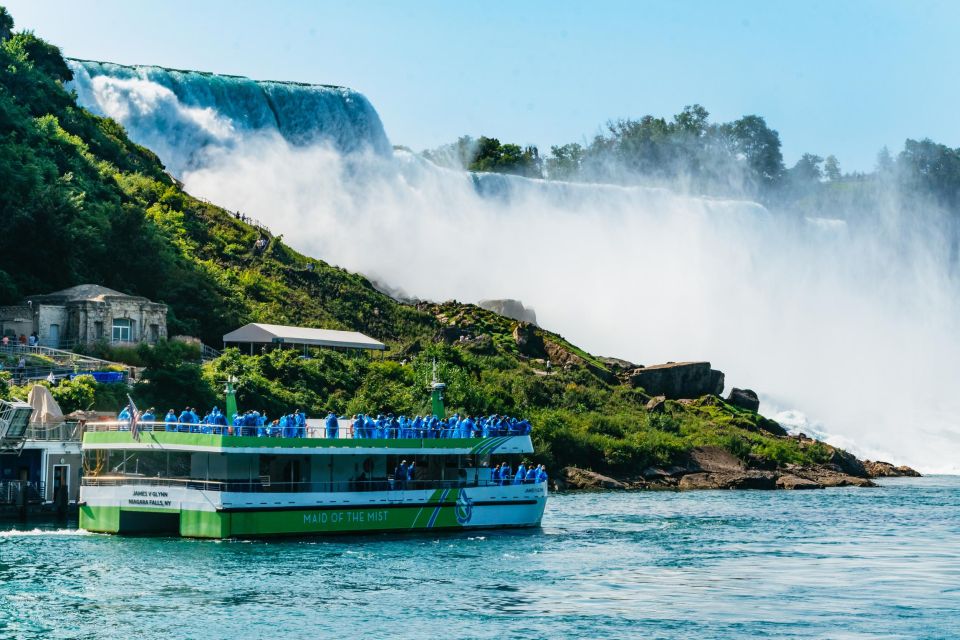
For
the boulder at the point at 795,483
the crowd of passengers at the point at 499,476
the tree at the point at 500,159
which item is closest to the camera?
the crowd of passengers at the point at 499,476

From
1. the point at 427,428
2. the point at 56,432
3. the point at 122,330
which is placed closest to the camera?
the point at 427,428

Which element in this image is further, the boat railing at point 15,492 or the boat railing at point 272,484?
the boat railing at point 15,492

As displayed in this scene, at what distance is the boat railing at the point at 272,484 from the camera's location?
4809cm

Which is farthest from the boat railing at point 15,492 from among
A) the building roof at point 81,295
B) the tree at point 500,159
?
Result: the tree at point 500,159

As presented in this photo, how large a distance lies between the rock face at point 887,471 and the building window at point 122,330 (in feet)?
196

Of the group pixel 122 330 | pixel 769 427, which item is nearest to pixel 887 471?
pixel 769 427

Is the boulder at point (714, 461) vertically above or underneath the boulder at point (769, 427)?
underneath

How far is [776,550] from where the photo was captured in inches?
2050

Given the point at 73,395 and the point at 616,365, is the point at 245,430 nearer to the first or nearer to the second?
the point at 73,395

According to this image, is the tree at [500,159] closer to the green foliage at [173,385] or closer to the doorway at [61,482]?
the green foliage at [173,385]

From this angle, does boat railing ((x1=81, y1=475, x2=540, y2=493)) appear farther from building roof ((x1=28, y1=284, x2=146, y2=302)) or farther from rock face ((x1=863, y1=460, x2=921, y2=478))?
rock face ((x1=863, y1=460, x2=921, y2=478))

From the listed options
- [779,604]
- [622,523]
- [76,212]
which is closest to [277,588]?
[779,604]

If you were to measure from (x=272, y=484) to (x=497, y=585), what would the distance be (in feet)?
35.1

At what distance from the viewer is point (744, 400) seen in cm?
11638
